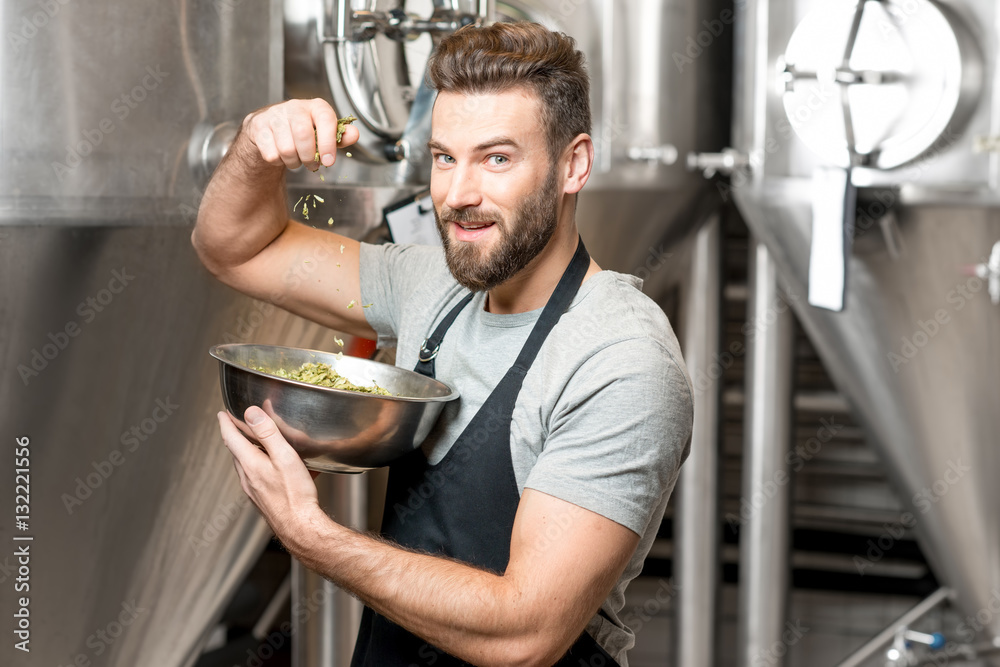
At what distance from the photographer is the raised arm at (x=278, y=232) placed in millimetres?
1260

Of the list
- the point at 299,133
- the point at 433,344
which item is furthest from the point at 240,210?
the point at 433,344

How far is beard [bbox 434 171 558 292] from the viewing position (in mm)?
1246

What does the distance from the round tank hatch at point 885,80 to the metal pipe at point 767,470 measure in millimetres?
591

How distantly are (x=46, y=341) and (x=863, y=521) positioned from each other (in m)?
3.44

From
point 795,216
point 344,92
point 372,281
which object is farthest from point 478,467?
point 795,216

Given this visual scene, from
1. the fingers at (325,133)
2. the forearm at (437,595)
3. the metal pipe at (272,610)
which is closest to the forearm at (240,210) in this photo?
the fingers at (325,133)

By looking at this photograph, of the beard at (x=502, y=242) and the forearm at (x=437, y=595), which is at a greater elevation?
the beard at (x=502, y=242)

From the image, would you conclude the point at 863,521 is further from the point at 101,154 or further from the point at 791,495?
the point at 101,154

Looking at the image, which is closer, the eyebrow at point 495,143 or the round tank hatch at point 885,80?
the eyebrow at point 495,143

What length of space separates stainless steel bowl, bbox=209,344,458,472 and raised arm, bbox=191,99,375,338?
247 millimetres

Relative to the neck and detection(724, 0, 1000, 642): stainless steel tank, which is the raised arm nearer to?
the neck

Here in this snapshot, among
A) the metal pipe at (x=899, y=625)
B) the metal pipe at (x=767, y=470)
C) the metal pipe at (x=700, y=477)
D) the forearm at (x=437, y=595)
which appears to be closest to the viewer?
the forearm at (x=437, y=595)

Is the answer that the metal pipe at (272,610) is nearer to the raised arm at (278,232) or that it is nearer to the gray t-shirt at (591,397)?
the raised arm at (278,232)

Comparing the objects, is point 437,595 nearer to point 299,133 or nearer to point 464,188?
point 464,188
